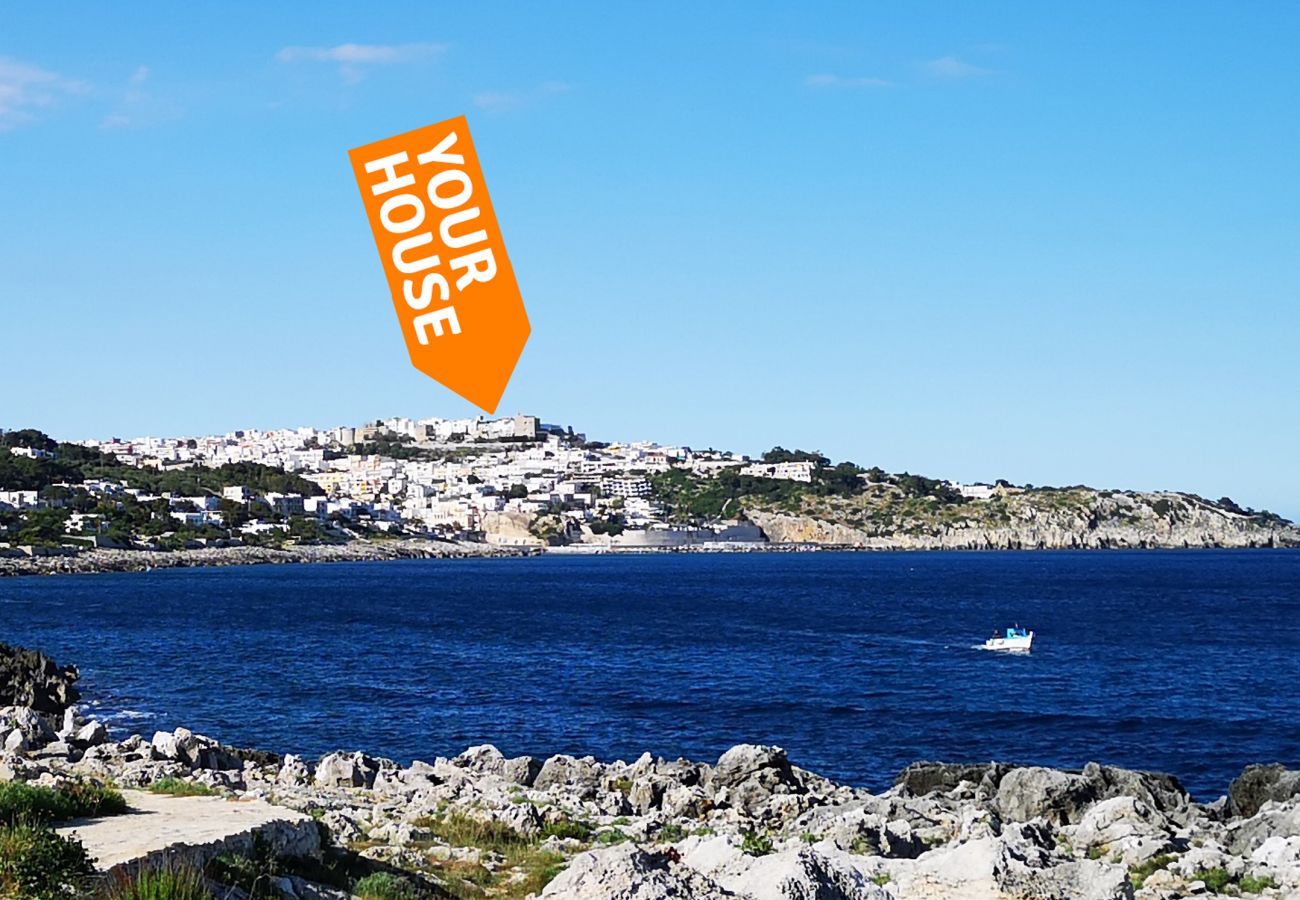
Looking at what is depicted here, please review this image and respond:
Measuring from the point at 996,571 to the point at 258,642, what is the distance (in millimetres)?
89038

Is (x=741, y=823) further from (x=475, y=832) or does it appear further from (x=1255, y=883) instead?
(x=1255, y=883)

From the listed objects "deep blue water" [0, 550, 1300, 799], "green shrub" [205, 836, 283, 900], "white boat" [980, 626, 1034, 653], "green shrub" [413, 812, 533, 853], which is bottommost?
"deep blue water" [0, 550, 1300, 799]

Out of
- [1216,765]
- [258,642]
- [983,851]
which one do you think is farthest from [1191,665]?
[983,851]

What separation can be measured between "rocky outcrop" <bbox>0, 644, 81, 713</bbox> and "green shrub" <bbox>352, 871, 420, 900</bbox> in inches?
989

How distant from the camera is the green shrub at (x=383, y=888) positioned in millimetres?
11289

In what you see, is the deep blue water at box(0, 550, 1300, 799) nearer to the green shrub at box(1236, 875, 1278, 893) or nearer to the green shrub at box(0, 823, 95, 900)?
the green shrub at box(1236, 875, 1278, 893)

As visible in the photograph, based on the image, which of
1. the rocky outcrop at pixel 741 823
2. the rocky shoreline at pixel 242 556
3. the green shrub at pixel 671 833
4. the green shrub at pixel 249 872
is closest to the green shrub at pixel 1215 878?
the rocky outcrop at pixel 741 823

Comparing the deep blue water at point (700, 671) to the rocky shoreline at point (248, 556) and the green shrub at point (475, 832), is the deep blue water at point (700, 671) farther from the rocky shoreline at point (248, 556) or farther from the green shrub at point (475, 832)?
the rocky shoreline at point (248, 556)

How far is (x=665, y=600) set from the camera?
82062mm

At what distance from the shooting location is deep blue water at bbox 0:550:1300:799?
31.4 m

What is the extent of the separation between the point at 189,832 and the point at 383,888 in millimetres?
1624

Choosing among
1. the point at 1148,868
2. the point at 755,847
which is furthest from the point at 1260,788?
the point at 755,847

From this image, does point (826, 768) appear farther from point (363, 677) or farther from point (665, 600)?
point (665, 600)

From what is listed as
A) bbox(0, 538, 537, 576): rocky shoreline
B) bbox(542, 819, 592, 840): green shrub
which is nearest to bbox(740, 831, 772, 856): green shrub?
bbox(542, 819, 592, 840): green shrub
